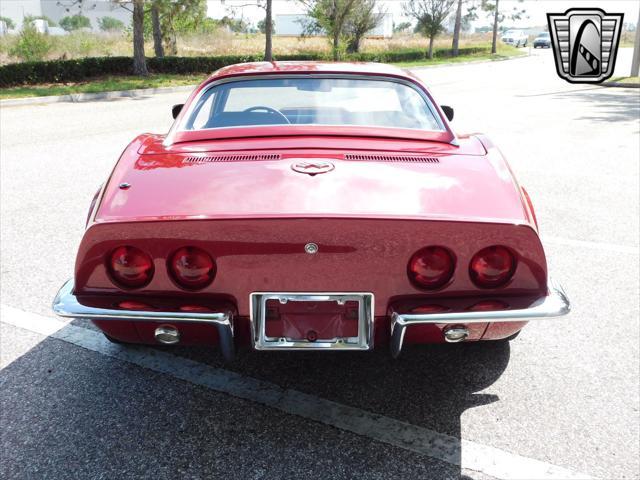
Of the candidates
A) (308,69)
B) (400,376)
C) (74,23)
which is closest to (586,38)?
(308,69)

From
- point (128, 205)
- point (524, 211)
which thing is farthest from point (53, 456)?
point (524, 211)

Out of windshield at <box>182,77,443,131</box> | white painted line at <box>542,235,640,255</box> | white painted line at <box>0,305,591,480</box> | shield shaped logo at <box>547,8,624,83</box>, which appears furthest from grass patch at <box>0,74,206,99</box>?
white painted line at <box>542,235,640,255</box>

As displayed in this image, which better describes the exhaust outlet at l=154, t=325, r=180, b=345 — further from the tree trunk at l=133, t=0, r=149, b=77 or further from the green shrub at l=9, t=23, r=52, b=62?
the green shrub at l=9, t=23, r=52, b=62

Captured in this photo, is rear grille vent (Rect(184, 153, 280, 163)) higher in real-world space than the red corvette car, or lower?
higher

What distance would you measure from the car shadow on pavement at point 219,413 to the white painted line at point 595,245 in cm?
203

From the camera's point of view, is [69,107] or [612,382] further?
[69,107]

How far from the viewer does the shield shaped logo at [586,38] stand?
15789 mm

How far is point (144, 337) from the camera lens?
7.63 feet

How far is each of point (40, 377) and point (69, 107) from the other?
491 inches

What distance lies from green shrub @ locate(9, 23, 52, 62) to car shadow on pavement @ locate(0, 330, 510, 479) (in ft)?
68.3

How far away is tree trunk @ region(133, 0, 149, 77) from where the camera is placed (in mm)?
19453

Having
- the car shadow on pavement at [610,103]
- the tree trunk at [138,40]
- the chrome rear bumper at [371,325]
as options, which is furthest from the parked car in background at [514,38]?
the chrome rear bumper at [371,325]

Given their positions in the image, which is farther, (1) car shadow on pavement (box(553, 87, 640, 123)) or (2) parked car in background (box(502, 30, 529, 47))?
(2) parked car in background (box(502, 30, 529, 47))

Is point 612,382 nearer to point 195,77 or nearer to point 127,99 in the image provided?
point 127,99
